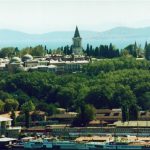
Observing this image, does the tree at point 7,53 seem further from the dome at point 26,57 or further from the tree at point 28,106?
the tree at point 28,106

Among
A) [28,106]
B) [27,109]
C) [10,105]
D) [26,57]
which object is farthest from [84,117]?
[26,57]

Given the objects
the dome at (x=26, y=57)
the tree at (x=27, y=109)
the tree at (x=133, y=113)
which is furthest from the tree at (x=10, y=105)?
the dome at (x=26, y=57)


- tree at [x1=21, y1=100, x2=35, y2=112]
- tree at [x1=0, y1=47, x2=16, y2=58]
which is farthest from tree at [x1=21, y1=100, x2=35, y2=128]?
tree at [x1=0, y1=47, x2=16, y2=58]

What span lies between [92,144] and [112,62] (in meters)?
25.5

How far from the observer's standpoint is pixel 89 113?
144 feet

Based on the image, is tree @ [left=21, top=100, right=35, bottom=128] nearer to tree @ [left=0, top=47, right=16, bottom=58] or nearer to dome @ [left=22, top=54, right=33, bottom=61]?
dome @ [left=22, top=54, right=33, bottom=61]

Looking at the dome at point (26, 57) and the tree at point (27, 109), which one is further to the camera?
the dome at point (26, 57)

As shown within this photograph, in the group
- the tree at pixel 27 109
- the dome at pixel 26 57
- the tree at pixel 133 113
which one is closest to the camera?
the tree at pixel 133 113

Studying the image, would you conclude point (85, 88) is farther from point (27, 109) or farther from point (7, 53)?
point (7, 53)

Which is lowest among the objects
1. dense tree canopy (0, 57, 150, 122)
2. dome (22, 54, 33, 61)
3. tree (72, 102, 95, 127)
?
tree (72, 102, 95, 127)

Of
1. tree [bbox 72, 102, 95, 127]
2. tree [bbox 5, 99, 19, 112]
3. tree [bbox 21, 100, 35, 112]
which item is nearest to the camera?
tree [bbox 72, 102, 95, 127]

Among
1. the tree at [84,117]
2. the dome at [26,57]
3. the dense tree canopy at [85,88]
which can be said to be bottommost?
the tree at [84,117]

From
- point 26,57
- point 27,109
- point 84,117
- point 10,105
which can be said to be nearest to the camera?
point 84,117

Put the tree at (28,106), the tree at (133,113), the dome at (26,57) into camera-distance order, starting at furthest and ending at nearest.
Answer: the dome at (26,57)
the tree at (28,106)
the tree at (133,113)
